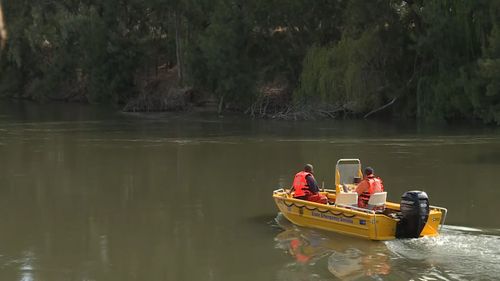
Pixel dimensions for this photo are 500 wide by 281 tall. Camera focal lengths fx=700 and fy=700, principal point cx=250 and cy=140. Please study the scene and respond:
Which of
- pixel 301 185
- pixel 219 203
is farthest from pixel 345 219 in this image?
pixel 219 203

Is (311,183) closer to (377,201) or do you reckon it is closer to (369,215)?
(377,201)

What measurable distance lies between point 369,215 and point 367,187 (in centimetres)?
135

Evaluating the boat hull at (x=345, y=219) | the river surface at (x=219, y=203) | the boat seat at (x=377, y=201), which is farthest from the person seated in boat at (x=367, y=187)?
the river surface at (x=219, y=203)

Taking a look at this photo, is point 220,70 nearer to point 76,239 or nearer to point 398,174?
point 398,174

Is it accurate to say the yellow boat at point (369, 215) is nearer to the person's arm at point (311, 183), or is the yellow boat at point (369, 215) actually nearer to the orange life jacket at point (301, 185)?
the orange life jacket at point (301, 185)

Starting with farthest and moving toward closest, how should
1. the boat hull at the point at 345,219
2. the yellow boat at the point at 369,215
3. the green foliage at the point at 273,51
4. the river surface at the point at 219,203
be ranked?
the green foliage at the point at 273,51 < the boat hull at the point at 345,219 < the yellow boat at the point at 369,215 < the river surface at the point at 219,203

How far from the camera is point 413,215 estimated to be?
13.4 m

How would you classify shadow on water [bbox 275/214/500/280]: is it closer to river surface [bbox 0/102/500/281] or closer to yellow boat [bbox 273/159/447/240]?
river surface [bbox 0/102/500/281]

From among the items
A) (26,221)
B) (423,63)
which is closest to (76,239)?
(26,221)

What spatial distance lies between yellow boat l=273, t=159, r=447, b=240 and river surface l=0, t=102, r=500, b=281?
215 mm

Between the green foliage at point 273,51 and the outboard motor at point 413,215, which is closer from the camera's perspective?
the outboard motor at point 413,215

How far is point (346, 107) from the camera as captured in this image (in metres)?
42.3

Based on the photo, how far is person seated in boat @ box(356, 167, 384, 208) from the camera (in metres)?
15.0

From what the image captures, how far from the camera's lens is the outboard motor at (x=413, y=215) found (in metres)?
13.4
